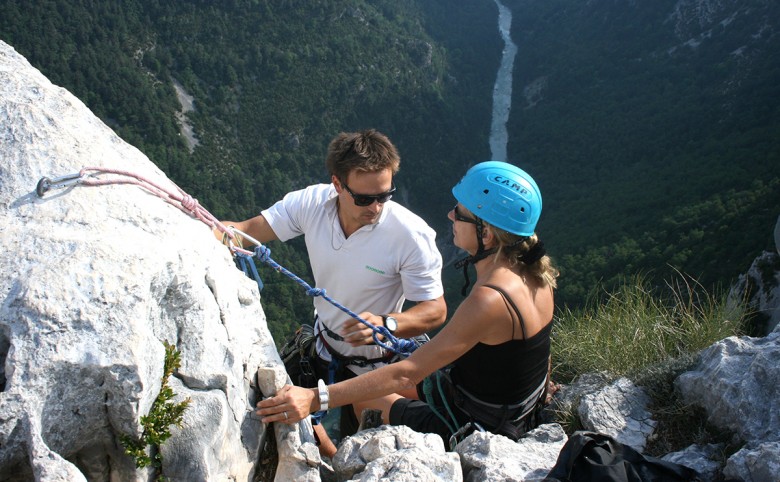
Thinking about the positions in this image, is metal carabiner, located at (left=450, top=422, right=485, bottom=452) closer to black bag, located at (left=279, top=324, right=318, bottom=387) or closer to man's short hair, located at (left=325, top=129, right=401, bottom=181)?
black bag, located at (left=279, top=324, right=318, bottom=387)

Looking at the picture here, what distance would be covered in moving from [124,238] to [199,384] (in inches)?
31.7

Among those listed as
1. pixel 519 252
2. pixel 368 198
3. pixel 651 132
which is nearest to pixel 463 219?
pixel 519 252

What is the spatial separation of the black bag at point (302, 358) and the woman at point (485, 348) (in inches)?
24.4

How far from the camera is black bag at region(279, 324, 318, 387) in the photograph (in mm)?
5020

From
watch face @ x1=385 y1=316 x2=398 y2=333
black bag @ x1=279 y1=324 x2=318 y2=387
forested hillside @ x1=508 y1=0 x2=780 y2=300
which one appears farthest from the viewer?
forested hillside @ x1=508 y1=0 x2=780 y2=300

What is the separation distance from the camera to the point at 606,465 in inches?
126

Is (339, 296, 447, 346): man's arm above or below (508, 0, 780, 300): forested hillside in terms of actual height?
above

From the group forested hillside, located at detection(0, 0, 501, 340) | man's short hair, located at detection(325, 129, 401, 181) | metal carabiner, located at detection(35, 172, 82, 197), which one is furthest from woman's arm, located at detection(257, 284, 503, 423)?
forested hillside, located at detection(0, 0, 501, 340)

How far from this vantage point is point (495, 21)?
114 meters

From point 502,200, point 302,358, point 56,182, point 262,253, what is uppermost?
point 56,182

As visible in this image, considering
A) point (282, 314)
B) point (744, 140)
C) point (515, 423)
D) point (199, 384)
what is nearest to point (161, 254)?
point (199, 384)

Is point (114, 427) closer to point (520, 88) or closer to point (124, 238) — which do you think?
point (124, 238)

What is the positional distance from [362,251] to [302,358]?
96cm

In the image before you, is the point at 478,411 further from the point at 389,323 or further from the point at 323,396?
the point at 323,396
